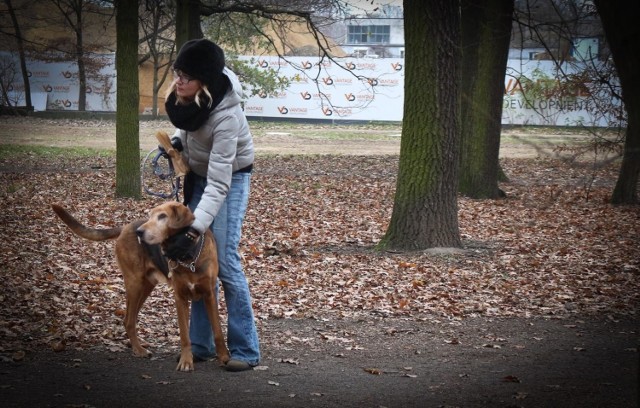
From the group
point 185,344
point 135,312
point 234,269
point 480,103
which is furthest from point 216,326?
point 480,103

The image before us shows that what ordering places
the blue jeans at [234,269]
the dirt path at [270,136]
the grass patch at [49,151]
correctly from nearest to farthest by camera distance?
1. the blue jeans at [234,269]
2. the grass patch at [49,151]
3. the dirt path at [270,136]

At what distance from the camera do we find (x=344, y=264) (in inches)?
399

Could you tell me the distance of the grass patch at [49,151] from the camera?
2433 centimetres

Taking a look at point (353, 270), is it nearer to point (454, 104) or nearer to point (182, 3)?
point (454, 104)

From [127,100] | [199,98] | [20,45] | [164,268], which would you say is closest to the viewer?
[199,98]

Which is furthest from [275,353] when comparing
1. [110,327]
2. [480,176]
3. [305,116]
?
[305,116]

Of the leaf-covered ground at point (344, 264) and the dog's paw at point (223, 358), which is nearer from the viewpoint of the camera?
the dog's paw at point (223, 358)

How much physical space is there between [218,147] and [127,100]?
10207mm

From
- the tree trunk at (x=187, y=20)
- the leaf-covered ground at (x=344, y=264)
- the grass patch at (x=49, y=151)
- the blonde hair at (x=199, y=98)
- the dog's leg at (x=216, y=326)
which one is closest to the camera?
the blonde hair at (x=199, y=98)

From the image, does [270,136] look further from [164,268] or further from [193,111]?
[193,111]

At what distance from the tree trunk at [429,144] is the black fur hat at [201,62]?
5.50 m

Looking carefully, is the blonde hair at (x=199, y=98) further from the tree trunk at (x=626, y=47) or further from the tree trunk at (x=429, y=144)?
the tree trunk at (x=429, y=144)

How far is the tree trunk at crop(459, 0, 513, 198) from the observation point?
16609 millimetres

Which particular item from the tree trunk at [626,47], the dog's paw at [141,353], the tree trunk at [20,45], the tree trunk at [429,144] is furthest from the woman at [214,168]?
the tree trunk at [20,45]
